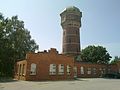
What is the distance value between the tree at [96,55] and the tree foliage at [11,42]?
17302mm

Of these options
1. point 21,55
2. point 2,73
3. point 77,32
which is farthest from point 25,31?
point 77,32

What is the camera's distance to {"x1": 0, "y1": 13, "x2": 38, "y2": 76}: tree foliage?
147ft

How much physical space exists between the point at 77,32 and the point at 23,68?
31226 mm

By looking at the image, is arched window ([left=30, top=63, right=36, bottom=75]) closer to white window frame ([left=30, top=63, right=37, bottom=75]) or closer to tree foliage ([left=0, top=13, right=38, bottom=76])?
white window frame ([left=30, top=63, right=37, bottom=75])

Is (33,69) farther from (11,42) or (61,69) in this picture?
(11,42)

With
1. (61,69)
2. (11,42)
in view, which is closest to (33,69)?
(61,69)

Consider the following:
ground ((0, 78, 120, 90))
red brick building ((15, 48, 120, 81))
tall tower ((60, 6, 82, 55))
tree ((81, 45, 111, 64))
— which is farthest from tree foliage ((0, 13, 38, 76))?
ground ((0, 78, 120, 90))

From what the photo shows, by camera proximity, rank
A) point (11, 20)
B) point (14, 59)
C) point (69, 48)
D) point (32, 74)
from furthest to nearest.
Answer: point (69, 48)
point (11, 20)
point (14, 59)
point (32, 74)

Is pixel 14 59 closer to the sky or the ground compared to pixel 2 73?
closer to the sky

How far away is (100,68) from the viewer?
52.6 meters

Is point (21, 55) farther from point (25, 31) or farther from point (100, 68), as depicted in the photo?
point (100, 68)

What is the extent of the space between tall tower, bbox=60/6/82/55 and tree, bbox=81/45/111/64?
2.78 m

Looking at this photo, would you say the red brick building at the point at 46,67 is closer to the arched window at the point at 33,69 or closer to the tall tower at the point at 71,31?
the arched window at the point at 33,69

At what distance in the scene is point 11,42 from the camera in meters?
47.5
